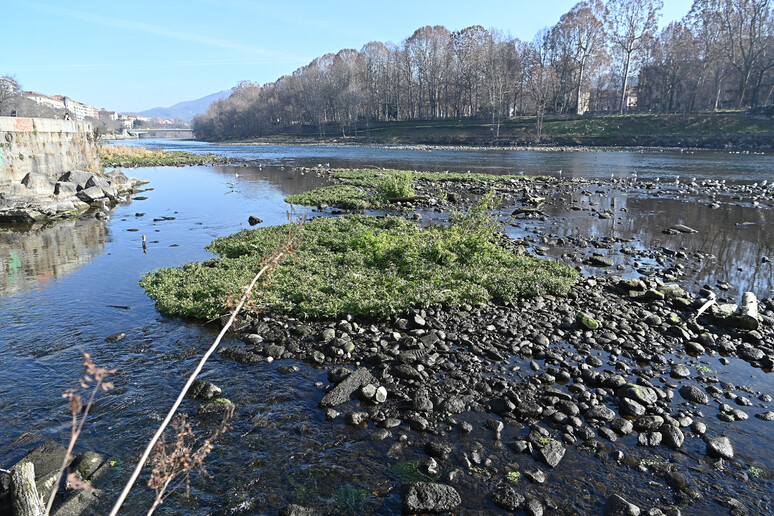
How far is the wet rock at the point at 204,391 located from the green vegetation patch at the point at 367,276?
1.64 m

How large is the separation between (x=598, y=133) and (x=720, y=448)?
7963 cm

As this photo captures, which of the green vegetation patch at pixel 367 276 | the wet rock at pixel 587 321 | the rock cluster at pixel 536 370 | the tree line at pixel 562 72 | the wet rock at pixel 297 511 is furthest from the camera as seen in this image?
the tree line at pixel 562 72

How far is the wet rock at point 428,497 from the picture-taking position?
16.6 ft

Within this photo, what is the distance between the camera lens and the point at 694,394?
6898mm

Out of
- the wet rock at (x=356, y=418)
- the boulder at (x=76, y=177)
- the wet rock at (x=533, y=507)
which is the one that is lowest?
the wet rock at (x=533, y=507)

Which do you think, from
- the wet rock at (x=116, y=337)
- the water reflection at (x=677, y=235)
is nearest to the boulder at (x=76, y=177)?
the wet rock at (x=116, y=337)

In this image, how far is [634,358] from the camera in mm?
8094

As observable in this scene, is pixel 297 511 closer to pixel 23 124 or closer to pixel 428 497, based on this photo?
pixel 428 497

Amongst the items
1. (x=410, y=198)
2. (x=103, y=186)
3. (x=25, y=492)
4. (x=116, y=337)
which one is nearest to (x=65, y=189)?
(x=103, y=186)

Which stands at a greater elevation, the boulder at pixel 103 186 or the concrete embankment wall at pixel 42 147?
the concrete embankment wall at pixel 42 147

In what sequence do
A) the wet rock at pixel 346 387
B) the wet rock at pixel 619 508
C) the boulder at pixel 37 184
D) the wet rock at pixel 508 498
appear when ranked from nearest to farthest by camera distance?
the wet rock at pixel 619 508
the wet rock at pixel 508 498
the wet rock at pixel 346 387
the boulder at pixel 37 184

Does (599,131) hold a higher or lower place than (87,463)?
higher

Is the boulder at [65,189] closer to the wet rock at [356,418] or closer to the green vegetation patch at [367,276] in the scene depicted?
the green vegetation patch at [367,276]

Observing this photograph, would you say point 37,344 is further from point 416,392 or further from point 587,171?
point 587,171
